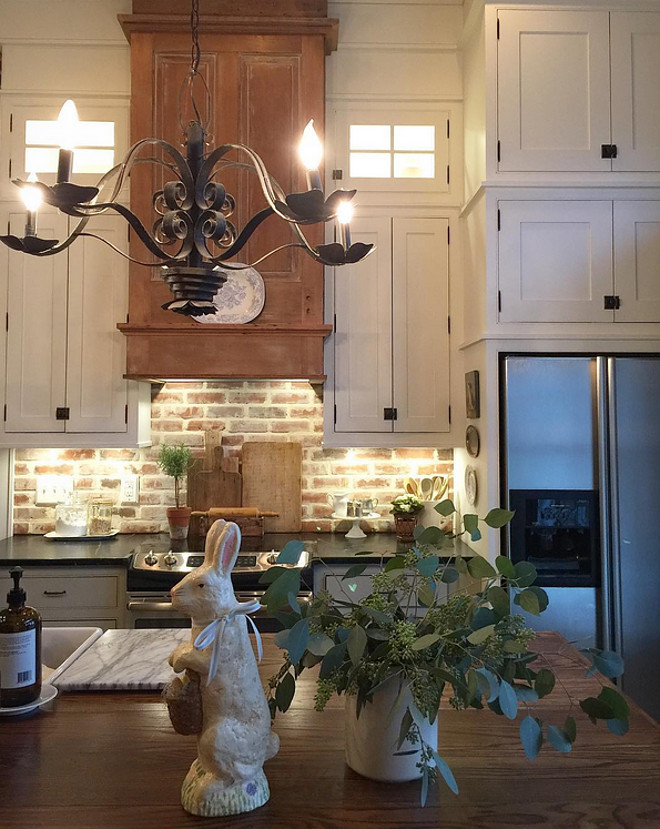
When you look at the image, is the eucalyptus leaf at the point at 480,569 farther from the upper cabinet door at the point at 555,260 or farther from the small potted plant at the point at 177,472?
the small potted plant at the point at 177,472

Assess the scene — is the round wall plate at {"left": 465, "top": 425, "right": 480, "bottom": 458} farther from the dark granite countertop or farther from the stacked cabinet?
the dark granite countertop

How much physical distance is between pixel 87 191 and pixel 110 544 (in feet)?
7.70

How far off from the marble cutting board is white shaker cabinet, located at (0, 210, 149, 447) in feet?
5.13

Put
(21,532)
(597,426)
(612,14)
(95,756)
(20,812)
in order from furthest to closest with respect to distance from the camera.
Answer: (21,532) < (612,14) < (597,426) < (95,756) < (20,812)

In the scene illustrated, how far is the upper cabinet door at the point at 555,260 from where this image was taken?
2.82 meters

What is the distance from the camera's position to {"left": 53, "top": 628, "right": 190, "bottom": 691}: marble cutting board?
1.45 meters

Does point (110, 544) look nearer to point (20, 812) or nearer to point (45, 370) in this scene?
point (45, 370)

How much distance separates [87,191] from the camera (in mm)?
1185

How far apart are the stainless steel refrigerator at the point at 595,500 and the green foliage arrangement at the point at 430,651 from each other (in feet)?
5.66

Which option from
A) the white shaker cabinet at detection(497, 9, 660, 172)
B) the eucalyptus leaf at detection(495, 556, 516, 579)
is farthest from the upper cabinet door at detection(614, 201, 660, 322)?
the eucalyptus leaf at detection(495, 556, 516, 579)

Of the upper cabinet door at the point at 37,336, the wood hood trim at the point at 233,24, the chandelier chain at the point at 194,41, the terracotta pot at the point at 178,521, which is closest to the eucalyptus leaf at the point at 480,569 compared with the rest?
the chandelier chain at the point at 194,41

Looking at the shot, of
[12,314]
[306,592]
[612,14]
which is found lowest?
[306,592]

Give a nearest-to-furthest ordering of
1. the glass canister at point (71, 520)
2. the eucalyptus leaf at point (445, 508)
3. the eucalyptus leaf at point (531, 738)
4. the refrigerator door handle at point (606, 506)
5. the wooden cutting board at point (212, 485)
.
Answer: the eucalyptus leaf at point (531, 738)
the eucalyptus leaf at point (445, 508)
the refrigerator door handle at point (606, 506)
the glass canister at point (71, 520)
the wooden cutting board at point (212, 485)

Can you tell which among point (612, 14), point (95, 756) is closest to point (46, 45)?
point (612, 14)
